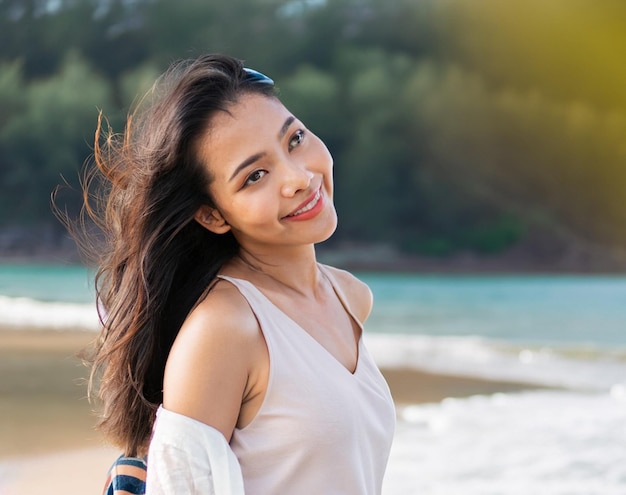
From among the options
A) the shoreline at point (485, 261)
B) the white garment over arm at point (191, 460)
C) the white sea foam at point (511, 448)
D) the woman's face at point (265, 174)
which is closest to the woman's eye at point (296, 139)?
the woman's face at point (265, 174)

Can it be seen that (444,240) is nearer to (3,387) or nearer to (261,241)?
(3,387)

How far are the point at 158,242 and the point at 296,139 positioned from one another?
24cm

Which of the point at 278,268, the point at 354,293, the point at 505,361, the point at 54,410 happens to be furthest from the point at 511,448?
the point at 505,361

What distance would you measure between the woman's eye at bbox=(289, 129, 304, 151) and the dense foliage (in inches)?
815

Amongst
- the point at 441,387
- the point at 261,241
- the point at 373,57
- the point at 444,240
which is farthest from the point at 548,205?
the point at 261,241

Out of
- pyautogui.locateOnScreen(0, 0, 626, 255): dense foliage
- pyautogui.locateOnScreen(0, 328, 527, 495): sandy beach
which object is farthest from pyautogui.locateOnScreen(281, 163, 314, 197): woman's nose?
pyautogui.locateOnScreen(0, 0, 626, 255): dense foliage

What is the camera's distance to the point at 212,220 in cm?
130

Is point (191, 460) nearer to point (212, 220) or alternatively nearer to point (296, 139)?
point (212, 220)

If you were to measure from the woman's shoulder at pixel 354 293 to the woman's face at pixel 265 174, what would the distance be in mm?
249

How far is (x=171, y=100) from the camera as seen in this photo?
49.4 inches

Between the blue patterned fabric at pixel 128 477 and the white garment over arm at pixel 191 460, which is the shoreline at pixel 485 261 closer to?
the blue patterned fabric at pixel 128 477

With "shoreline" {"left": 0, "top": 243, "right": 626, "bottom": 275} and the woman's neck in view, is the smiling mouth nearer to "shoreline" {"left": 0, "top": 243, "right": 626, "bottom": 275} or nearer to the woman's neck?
the woman's neck

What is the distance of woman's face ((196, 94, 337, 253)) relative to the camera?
1.23 meters

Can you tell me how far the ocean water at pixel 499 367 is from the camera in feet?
11.7
